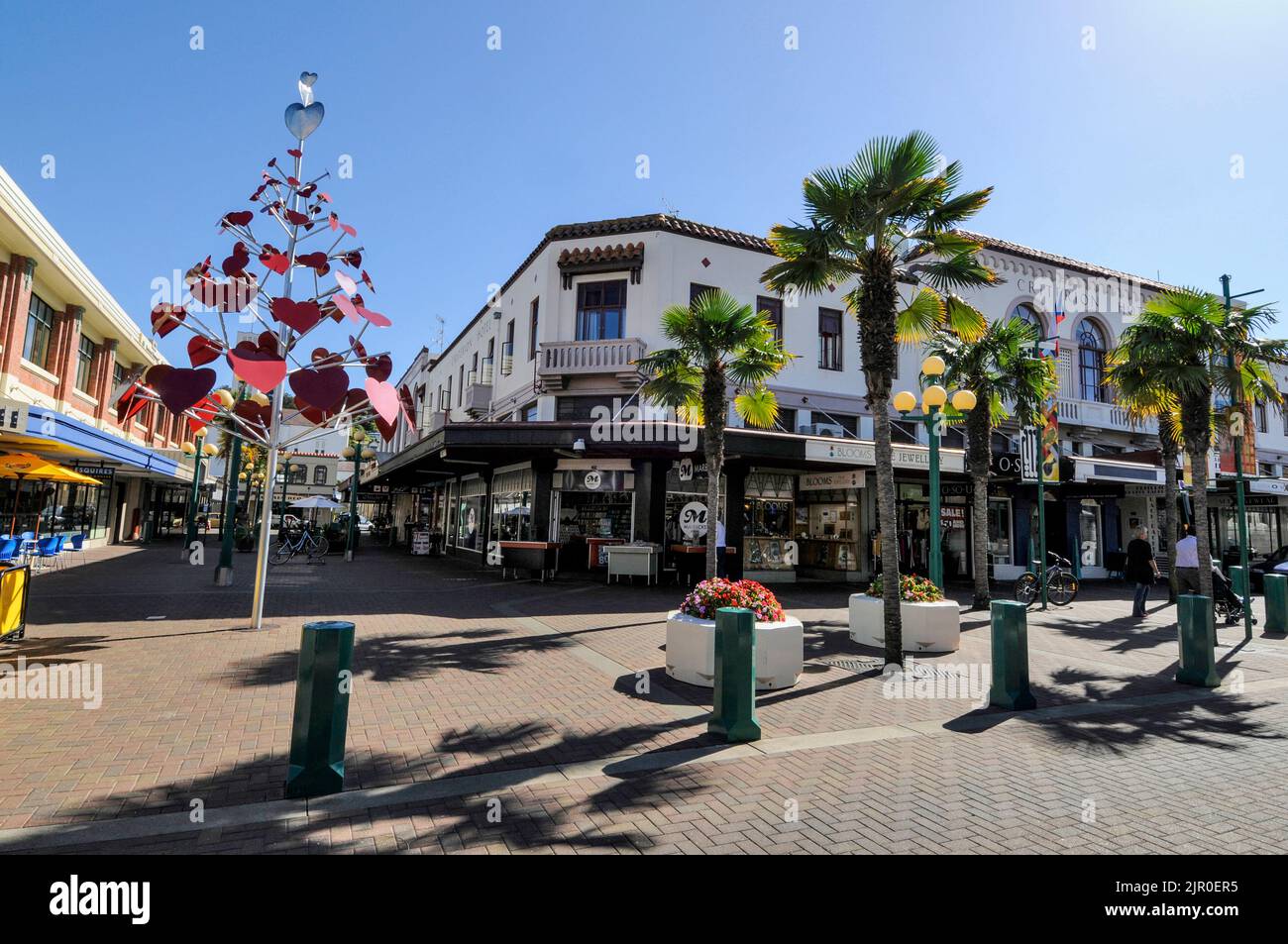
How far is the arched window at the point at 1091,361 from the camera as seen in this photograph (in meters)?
25.0

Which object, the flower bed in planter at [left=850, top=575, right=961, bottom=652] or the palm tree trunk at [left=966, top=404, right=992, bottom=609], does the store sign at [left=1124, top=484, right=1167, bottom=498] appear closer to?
the palm tree trunk at [left=966, top=404, right=992, bottom=609]

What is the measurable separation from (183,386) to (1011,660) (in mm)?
8595

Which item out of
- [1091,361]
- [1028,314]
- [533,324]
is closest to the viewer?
[533,324]

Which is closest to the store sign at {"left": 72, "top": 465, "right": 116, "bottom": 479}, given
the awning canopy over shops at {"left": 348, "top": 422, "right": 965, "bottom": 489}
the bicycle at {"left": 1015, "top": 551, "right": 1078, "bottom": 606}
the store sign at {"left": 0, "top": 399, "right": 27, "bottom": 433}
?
the store sign at {"left": 0, "top": 399, "right": 27, "bottom": 433}

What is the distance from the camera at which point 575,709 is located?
6031 millimetres

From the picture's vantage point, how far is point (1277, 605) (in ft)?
37.4

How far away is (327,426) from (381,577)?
8748 mm

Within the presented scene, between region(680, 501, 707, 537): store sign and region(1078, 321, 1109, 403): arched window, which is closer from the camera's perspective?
region(680, 501, 707, 537): store sign

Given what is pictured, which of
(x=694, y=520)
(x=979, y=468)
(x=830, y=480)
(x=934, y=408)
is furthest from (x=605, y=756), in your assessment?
(x=830, y=480)

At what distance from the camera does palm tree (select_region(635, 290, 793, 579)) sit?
1210 centimetres

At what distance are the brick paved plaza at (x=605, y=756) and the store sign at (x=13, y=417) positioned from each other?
4.08 meters

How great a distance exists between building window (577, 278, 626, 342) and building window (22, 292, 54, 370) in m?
15.2

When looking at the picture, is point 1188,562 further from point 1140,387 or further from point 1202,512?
point 1140,387
